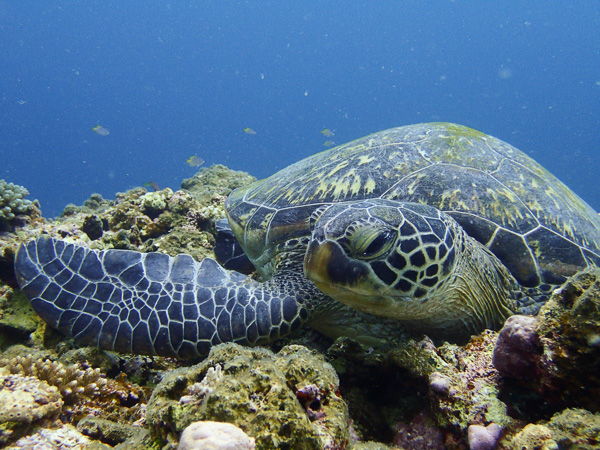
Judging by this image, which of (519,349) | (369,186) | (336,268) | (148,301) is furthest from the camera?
(369,186)

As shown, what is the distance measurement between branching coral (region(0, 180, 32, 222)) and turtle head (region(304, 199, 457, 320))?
3.83m

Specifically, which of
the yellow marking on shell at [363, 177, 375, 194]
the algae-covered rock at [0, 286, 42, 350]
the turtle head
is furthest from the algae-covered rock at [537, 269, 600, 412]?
the algae-covered rock at [0, 286, 42, 350]

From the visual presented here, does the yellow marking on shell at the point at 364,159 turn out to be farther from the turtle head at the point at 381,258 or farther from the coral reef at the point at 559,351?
the coral reef at the point at 559,351

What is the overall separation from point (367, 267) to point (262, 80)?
126 metres

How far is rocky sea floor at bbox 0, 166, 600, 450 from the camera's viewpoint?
0.90 meters

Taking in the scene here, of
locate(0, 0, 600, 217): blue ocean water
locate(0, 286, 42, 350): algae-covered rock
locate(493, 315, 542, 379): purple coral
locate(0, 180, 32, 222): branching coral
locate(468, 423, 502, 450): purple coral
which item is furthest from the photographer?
locate(0, 0, 600, 217): blue ocean water

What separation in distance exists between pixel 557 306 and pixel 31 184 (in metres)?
108

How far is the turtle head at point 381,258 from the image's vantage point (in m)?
1.53

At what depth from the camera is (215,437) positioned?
789mm

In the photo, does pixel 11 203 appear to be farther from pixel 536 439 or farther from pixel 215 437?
pixel 536 439

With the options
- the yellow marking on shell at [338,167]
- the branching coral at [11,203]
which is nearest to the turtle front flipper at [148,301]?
the yellow marking on shell at [338,167]

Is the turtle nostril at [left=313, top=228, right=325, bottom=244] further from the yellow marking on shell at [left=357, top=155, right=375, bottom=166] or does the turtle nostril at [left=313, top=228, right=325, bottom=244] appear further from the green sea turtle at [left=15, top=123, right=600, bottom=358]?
the yellow marking on shell at [left=357, top=155, right=375, bottom=166]

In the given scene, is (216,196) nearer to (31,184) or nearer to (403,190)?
(403,190)

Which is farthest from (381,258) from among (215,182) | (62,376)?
(215,182)
